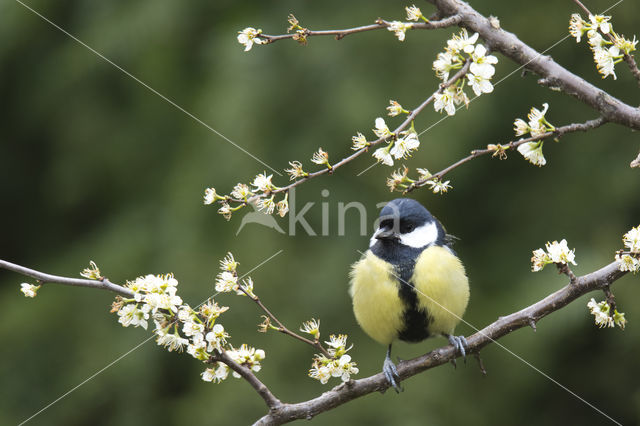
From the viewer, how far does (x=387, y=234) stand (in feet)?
9.18

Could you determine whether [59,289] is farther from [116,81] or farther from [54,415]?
[116,81]

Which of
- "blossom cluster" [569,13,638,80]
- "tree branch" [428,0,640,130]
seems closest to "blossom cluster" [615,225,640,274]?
"tree branch" [428,0,640,130]

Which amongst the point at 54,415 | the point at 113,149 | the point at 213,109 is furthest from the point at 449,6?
the point at 54,415

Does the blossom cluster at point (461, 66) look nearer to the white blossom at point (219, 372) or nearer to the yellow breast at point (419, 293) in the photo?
the white blossom at point (219, 372)

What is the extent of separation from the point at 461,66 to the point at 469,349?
3.12 feet

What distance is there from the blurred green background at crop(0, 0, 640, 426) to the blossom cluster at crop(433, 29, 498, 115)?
2227 mm

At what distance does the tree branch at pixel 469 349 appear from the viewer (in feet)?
6.40

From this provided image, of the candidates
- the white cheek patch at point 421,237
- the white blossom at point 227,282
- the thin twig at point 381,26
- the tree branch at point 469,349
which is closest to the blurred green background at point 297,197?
the white cheek patch at point 421,237

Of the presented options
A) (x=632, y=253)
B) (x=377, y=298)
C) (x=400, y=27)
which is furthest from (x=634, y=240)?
(x=377, y=298)

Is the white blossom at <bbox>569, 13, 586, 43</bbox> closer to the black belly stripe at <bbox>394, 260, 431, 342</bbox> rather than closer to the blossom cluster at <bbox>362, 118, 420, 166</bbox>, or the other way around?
the blossom cluster at <bbox>362, 118, 420, 166</bbox>

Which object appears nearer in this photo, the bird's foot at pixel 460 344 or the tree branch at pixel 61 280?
the tree branch at pixel 61 280

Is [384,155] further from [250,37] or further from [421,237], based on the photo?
[421,237]

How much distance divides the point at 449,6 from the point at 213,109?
238 cm

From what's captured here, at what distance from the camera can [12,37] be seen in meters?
4.47
